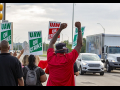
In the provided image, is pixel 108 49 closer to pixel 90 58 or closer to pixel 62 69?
pixel 90 58

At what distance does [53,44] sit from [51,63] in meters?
0.42

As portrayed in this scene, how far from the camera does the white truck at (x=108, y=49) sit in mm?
25000

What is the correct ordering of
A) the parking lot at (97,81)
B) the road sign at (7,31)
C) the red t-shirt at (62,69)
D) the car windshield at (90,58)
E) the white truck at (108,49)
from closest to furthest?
the red t-shirt at (62,69)
the road sign at (7,31)
the parking lot at (97,81)
the car windshield at (90,58)
the white truck at (108,49)

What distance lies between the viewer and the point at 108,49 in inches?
1049

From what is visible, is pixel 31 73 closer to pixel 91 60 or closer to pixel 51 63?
pixel 51 63

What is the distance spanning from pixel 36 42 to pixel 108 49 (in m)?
16.4

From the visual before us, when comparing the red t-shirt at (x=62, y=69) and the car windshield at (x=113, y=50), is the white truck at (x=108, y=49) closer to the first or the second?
the car windshield at (x=113, y=50)

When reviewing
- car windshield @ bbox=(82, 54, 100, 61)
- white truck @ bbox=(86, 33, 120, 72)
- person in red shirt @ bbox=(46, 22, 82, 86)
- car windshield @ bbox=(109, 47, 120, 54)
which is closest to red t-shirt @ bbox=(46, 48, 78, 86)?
person in red shirt @ bbox=(46, 22, 82, 86)

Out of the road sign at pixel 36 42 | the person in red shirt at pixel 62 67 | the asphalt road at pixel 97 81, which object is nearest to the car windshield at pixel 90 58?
the asphalt road at pixel 97 81

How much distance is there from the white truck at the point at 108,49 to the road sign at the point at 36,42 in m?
14.5

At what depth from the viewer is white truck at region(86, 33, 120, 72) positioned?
82.0ft

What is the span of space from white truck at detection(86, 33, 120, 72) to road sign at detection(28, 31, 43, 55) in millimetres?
14539

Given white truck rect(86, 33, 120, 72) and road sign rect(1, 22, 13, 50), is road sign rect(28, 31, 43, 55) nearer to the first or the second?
road sign rect(1, 22, 13, 50)

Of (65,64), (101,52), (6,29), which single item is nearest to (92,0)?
(65,64)
